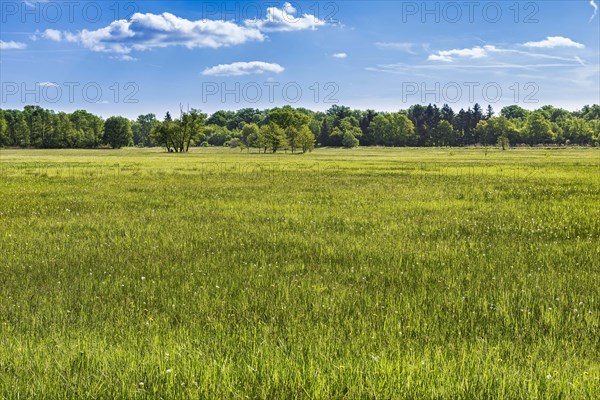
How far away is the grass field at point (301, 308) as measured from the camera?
182 inches

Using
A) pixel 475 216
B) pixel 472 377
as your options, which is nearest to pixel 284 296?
pixel 472 377

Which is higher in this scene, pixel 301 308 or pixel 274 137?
pixel 274 137

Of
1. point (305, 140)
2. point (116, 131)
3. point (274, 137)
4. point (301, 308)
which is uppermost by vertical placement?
Answer: point (116, 131)

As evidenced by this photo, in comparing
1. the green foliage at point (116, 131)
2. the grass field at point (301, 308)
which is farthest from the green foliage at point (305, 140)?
the grass field at point (301, 308)

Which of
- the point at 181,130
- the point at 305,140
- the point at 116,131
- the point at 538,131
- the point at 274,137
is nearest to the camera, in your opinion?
the point at 305,140

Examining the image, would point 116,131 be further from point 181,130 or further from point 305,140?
point 305,140

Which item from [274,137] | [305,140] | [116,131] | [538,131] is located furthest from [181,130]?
[538,131]

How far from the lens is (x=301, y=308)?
701cm

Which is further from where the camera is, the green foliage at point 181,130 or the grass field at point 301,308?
the green foliage at point 181,130

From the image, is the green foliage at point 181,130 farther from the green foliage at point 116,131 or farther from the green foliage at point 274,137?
the green foliage at point 116,131

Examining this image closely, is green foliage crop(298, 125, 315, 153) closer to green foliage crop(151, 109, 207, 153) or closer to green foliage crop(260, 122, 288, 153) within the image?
green foliage crop(260, 122, 288, 153)

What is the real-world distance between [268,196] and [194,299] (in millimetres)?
15774

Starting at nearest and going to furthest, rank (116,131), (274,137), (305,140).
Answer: (305,140)
(274,137)
(116,131)

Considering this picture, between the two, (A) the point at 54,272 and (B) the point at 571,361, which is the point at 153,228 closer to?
(A) the point at 54,272
